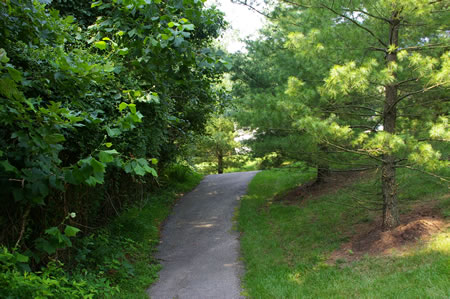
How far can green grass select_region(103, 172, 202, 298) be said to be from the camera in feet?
17.4

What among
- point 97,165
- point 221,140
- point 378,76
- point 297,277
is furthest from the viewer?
point 221,140

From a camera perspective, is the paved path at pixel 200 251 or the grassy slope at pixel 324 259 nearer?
the grassy slope at pixel 324 259

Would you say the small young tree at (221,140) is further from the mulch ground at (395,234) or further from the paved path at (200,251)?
the mulch ground at (395,234)

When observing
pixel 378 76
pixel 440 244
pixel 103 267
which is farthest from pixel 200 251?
pixel 378 76

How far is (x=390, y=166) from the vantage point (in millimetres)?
5926

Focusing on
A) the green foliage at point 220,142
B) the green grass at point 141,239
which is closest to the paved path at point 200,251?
the green grass at point 141,239

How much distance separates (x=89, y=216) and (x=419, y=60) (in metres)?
6.05

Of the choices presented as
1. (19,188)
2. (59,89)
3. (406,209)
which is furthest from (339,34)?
(19,188)

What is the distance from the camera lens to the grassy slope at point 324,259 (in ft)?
14.2

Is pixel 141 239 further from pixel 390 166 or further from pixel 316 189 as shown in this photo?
pixel 316 189

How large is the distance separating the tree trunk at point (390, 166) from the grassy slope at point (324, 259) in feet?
1.03

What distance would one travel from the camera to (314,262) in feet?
18.8

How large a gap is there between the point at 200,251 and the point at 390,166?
413 centimetres

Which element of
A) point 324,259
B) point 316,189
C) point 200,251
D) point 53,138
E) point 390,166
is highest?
point 53,138
